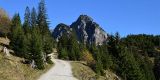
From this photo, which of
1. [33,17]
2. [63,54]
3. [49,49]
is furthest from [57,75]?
[33,17]

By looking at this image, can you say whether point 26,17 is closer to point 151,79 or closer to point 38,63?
point 151,79

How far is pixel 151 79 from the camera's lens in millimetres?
125625

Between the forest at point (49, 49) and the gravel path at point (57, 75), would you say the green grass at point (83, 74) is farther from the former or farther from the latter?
the forest at point (49, 49)


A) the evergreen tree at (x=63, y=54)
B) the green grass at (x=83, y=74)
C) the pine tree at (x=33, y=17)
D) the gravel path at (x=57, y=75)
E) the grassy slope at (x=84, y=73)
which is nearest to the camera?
the gravel path at (x=57, y=75)

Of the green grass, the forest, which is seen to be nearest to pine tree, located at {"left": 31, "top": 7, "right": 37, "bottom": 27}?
the forest

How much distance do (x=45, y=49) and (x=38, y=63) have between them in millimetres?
15564

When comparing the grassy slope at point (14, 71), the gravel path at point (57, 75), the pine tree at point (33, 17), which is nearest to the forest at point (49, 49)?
the pine tree at point (33, 17)

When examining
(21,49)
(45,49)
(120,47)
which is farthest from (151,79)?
(21,49)

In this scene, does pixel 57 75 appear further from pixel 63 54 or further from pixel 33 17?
pixel 33 17

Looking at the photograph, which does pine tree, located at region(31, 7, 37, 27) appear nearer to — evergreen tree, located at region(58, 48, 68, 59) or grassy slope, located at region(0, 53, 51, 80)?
evergreen tree, located at region(58, 48, 68, 59)

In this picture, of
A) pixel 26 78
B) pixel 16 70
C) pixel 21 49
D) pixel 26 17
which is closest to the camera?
pixel 26 78

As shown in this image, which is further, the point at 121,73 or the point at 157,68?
the point at 157,68

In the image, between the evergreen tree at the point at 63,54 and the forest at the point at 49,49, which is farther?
the evergreen tree at the point at 63,54

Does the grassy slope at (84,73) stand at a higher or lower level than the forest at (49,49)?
lower
